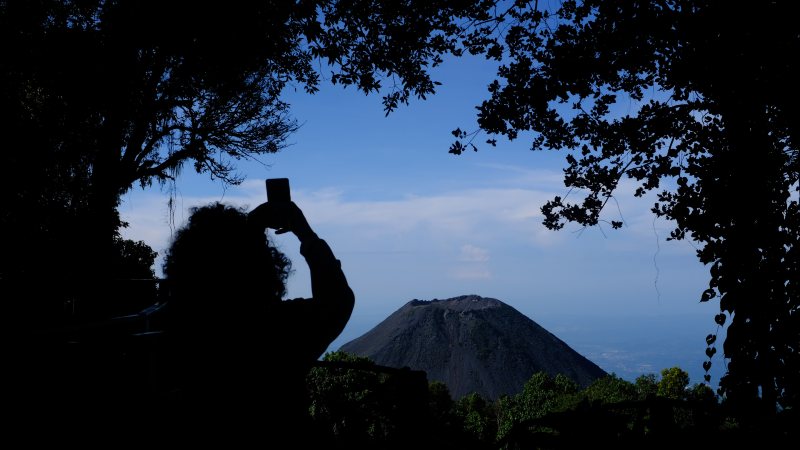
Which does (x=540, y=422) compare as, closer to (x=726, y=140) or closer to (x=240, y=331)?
(x=240, y=331)

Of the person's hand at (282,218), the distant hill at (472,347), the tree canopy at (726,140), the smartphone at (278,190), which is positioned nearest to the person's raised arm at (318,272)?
the person's hand at (282,218)

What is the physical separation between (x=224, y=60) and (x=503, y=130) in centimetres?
418

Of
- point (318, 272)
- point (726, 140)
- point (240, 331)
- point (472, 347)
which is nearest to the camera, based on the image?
point (240, 331)

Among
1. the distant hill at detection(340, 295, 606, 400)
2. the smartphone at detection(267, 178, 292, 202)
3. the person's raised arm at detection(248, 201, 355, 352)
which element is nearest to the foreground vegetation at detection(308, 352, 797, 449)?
the person's raised arm at detection(248, 201, 355, 352)

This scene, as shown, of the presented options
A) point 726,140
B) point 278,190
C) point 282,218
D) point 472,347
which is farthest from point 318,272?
point 472,347

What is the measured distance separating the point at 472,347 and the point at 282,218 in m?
153

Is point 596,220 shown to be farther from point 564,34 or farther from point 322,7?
point 322,7

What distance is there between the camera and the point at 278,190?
2.45 m

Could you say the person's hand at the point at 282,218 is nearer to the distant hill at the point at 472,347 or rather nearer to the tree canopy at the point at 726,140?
the tree canopy at the point at 726,140

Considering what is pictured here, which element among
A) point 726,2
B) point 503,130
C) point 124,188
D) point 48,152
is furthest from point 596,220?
point 124,188

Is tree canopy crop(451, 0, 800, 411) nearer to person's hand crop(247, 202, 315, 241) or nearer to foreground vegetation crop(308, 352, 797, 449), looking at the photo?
foreground vegetation crop(308, 352, 797, 449)

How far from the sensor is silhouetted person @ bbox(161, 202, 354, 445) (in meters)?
1.78

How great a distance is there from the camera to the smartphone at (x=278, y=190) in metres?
2.42

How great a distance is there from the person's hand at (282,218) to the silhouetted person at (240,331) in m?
0.10
